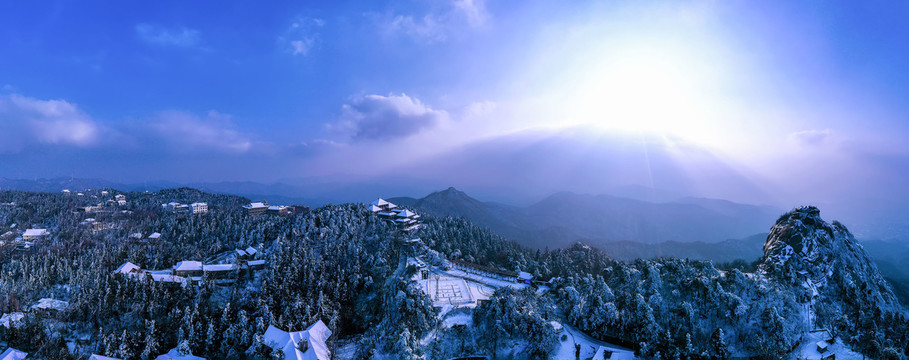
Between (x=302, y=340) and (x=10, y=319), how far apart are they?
113ft

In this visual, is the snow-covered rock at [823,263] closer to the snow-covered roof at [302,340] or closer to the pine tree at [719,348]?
the pine tree at [719,348]

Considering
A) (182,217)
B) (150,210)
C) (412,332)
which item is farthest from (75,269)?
(412,332)

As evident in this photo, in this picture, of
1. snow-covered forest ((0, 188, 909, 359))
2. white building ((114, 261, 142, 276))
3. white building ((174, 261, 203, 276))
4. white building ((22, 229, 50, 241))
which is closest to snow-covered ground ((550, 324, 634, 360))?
snow-covered forest ((0, 188, 909, 359))

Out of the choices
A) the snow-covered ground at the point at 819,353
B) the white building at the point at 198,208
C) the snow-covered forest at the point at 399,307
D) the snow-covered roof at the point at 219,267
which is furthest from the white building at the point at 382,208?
the snow-covered ground at the point at 819,353

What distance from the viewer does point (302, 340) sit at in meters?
36.0

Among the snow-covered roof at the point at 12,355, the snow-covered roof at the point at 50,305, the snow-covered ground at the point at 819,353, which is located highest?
the snow-covered roof at the point at 50,305

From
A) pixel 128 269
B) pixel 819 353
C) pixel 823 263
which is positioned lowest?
pixel 819 353

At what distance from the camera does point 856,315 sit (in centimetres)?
4106

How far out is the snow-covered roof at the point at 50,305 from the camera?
42.5 metres

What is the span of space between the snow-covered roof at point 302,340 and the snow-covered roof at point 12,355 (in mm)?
22853

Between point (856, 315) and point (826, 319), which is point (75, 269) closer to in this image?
point (826, 319)

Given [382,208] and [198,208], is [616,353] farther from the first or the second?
[198,208]

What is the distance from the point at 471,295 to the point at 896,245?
214 metres

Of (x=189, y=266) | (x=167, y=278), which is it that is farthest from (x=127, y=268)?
(x=189, y=266)
